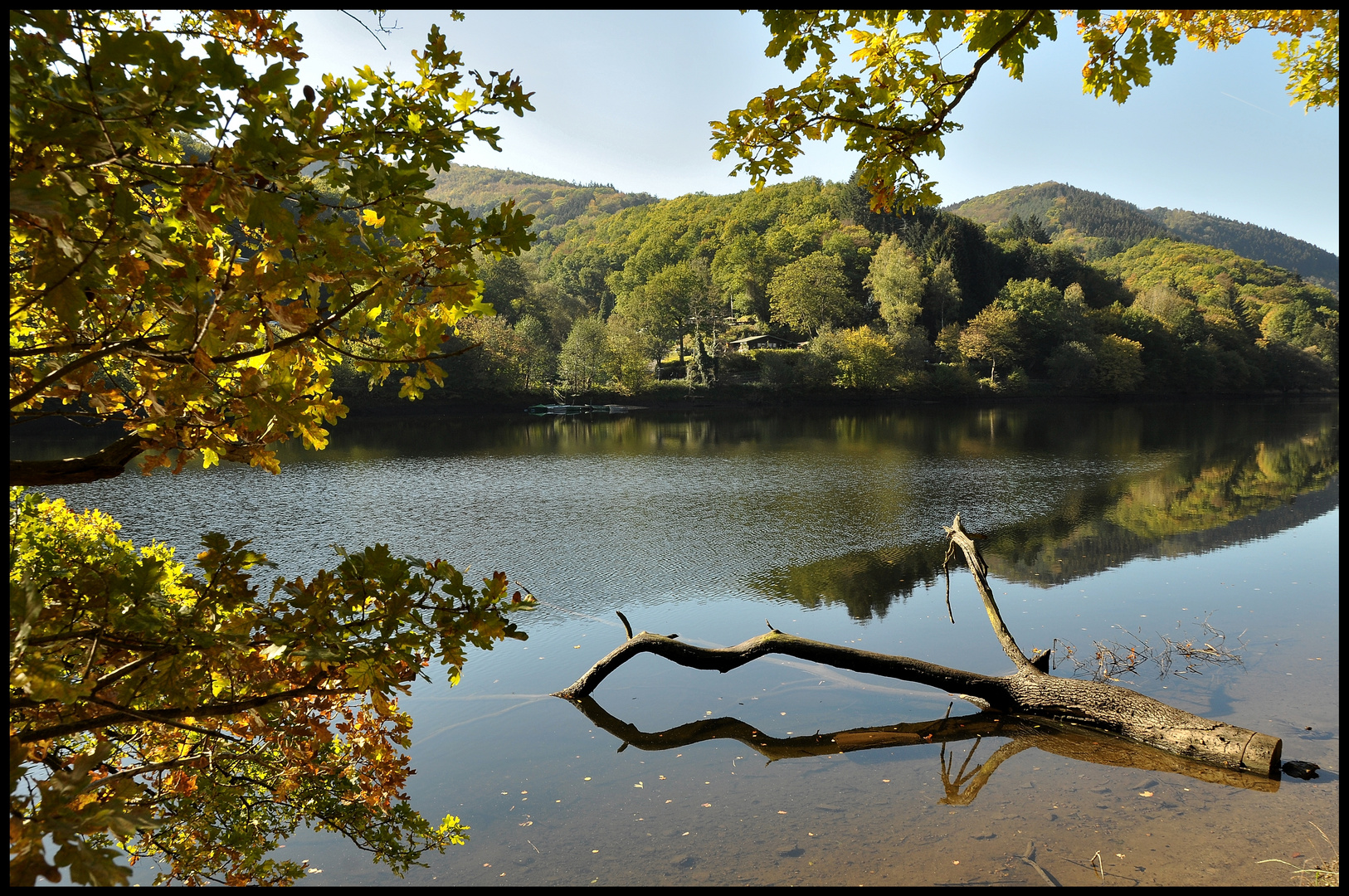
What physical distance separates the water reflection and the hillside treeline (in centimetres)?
5201

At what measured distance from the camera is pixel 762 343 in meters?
89.8

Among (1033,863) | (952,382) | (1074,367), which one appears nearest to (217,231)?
(1033,863)

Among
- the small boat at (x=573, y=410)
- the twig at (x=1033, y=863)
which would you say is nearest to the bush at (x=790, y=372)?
the small boat at (x=573, y=410)

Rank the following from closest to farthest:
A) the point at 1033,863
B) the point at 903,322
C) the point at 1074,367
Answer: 1. the point at 1033,863
2. the point at 1074,367
3. the point at 903,322

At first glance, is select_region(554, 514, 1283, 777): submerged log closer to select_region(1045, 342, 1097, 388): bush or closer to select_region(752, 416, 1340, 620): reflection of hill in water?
select_region(752, 416, 1340, 620): reflection of hill in water

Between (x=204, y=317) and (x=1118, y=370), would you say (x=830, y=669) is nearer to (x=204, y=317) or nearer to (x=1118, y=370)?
(x=204, y=317)

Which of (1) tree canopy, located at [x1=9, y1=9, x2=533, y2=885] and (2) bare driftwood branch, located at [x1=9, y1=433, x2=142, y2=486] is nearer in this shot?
(1) tree canopy, located at [x1=9, y1=9, x2=533, y2=885]

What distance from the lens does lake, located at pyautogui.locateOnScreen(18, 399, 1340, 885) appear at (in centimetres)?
615

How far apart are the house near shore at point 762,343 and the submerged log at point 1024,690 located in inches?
3151

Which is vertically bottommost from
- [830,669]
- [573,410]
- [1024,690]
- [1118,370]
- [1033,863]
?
[1033,863]

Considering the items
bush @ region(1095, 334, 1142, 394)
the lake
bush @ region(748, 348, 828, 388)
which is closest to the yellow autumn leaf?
the lake

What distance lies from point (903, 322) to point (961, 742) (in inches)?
3040

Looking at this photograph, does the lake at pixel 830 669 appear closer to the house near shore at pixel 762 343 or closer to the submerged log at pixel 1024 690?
the submerged log at pixel 1024 690

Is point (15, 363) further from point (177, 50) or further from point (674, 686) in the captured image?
point (674, 686)
